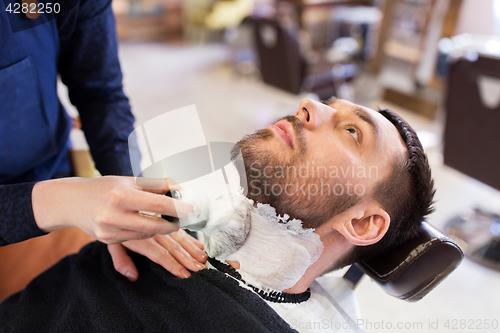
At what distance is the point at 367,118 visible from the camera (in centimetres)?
101

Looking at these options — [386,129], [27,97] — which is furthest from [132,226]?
[386,129]

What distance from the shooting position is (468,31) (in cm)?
319

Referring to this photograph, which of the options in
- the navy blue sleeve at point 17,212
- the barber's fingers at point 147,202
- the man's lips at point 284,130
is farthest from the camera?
the man's lips at point 284,130

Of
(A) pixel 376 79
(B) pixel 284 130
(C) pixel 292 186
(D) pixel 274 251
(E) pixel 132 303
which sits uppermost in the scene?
(B) pixel 284 130

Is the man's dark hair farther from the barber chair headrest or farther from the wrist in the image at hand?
the wrist

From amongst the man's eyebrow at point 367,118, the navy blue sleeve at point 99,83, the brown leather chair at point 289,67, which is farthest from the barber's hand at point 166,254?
the brown leather chair at point 289,67

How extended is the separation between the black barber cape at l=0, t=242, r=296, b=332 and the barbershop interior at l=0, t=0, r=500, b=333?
0.07 ft

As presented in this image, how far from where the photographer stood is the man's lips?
986mm

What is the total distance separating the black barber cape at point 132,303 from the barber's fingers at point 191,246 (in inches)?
2.8

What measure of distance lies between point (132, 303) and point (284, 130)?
0.67m

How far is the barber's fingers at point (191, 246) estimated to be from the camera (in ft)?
3.45

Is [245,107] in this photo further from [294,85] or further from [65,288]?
[65,288]

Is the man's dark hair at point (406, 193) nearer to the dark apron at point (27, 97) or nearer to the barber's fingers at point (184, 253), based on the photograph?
the barber's fingers at point (184, 253)

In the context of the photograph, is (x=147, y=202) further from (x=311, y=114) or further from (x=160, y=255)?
(x=311, y=114)
